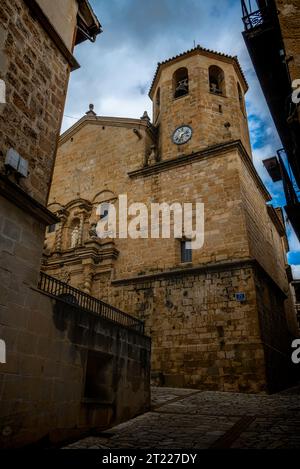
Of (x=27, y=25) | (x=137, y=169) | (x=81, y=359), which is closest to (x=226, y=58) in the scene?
(x=137, y=169)

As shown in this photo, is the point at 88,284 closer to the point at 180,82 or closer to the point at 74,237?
the point at 74,237

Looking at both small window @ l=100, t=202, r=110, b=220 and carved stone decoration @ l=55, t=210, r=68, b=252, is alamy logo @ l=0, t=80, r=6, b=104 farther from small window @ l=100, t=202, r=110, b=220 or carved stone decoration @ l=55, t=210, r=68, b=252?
carved stone decoration @ l=55, t=210, r=68, b=252

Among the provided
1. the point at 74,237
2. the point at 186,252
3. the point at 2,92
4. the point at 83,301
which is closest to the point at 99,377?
the point at 83,301

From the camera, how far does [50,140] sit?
657 centimetres

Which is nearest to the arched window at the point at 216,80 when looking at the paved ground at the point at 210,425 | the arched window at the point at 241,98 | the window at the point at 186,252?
the arched window at the point at 241,98

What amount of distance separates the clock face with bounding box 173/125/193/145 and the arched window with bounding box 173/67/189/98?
6.91 ft

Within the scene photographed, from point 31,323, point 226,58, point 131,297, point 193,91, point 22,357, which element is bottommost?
point 22,357

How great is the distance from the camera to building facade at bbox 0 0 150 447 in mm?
4723

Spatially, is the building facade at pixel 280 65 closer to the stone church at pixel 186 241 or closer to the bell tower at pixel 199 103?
the stone church at pixel 186 241

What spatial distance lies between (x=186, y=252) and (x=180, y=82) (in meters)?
9.50

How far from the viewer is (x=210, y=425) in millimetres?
6137

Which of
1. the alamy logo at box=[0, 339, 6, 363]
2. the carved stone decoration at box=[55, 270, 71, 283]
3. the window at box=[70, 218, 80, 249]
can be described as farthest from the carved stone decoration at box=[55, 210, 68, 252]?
the alamy logo at box=[0, 339, 6, 363]

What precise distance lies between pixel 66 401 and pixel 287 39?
742cm

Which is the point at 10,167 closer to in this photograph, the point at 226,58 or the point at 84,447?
the point at 84,447
